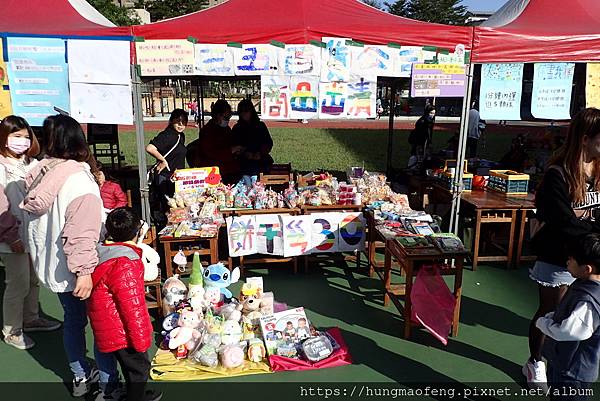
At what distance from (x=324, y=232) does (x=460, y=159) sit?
173 cm

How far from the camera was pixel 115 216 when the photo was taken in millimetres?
2609

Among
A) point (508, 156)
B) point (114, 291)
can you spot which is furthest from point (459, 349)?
point (508, 156)

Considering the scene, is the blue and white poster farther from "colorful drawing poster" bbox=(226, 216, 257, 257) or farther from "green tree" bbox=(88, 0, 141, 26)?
"green tree" bbox=(88, 0, 141, 26)

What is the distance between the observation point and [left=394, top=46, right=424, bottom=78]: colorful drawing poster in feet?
15.1

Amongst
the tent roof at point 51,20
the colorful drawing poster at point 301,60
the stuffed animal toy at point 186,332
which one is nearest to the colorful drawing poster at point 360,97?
the colorful drawing poster at point 301,60

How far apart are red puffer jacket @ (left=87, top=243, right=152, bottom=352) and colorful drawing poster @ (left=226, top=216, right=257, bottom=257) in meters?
2.21

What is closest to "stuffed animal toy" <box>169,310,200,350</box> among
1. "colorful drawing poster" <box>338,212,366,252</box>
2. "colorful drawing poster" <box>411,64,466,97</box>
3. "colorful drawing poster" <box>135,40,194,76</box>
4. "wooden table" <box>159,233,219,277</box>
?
"wooden table" <box>159,233,219,277</box>

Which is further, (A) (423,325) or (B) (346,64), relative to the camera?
(B) (346,64)

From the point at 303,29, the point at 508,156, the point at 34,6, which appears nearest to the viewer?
the point at 303,29

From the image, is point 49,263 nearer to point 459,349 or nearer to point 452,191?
point 459,349

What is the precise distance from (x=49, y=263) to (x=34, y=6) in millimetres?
4469

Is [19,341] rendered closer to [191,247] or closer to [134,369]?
[134,369]

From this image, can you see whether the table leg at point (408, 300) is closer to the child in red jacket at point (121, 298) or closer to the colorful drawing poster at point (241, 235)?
the colorful drawing poster at point (241, 235)

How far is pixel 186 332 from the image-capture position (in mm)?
3494
